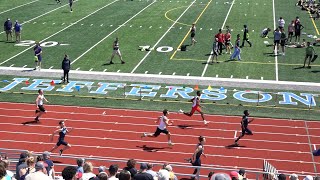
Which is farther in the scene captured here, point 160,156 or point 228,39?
point 228,39

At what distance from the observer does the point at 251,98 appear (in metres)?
28.1

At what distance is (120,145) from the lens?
22.3 metres

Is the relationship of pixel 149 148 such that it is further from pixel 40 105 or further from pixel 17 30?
pixel 17 30

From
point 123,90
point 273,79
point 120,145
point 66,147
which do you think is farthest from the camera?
point 273,79

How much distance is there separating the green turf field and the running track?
23.3ft

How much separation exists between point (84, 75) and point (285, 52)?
549 inches

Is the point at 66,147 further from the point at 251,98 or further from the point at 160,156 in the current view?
the point at 251,98

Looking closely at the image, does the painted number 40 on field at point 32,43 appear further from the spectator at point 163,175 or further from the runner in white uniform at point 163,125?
the spectator at point 163,175

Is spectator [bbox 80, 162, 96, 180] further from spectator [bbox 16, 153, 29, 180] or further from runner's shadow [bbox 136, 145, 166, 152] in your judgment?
runner's shadow [bbox 136, 145, 166, 152]

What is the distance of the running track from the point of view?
21.0 m

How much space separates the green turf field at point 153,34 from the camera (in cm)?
3334

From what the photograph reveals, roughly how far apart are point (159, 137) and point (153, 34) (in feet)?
64.1

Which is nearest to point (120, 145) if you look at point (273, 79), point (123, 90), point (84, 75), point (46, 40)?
point (123, 90)

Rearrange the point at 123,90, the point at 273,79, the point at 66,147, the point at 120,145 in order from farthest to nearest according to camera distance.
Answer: the point at 273,79
the point at 123,90
the point at 120,145
the point at 66,147
